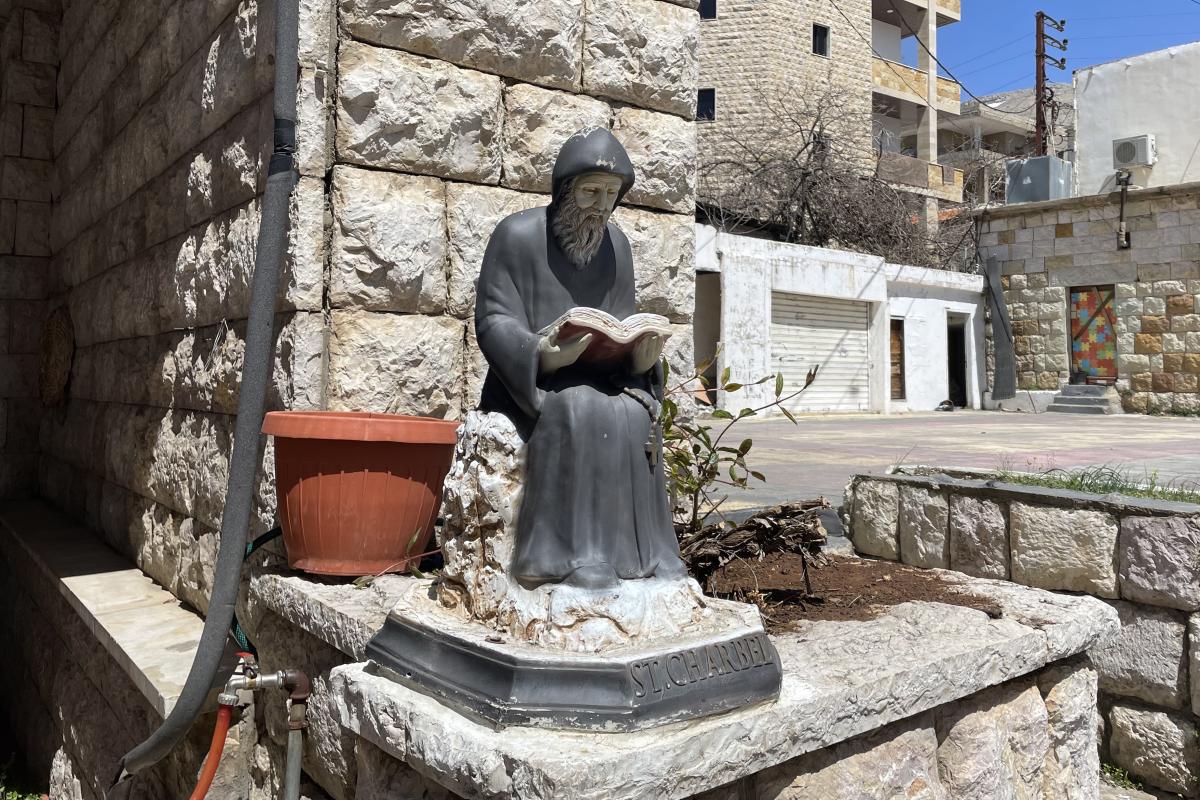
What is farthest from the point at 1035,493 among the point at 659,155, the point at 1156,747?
the point at 659,155

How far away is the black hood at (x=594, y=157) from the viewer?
1.80m

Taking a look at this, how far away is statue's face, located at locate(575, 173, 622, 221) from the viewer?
1.84 metres

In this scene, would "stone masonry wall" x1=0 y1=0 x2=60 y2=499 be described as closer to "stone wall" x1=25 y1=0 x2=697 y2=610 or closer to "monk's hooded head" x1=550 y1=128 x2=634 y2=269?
"stone wall" x1=25 y1=0 x2=697 y2=610

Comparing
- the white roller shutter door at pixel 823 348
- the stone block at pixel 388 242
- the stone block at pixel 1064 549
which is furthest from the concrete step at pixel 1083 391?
the stone block at pixel 388 242

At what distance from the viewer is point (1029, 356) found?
15.9 metres

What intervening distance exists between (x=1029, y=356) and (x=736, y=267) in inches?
252

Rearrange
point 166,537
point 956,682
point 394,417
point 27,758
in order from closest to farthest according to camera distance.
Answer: point 956,682, point 394,417, point 166,537, point 27,758

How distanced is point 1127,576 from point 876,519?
1.00 metres

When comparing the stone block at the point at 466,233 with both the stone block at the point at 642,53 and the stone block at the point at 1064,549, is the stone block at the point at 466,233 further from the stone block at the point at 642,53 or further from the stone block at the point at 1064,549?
the stone block at the point at 1064,549

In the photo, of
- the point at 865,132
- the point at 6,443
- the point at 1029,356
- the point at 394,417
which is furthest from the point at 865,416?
the point at 394,417

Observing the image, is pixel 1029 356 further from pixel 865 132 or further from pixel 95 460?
pixel 95 460

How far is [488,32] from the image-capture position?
298 cm

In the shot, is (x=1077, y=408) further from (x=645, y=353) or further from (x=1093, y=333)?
(x=645, y=353)

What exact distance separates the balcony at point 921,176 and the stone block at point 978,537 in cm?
1931
